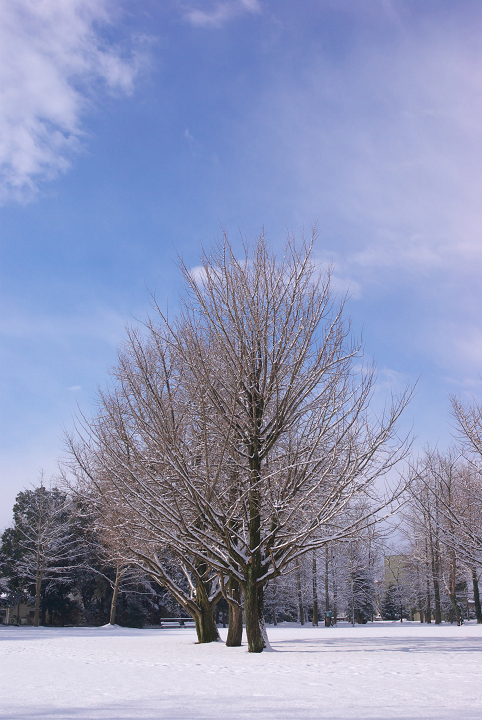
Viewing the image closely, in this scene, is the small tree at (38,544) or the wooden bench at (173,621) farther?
the wooden bench at (173,621)

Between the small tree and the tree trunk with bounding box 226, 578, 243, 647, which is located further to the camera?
the small tree

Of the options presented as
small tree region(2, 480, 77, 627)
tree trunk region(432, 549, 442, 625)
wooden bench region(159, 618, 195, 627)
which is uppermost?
small tree region(2, 480, 77, 627)

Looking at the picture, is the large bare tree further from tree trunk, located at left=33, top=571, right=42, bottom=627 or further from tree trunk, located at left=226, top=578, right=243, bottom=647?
tree trunk, located at left=33, top=571, right=42, bottom=627

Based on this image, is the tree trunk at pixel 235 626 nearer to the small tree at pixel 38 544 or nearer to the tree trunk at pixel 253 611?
the tree trunk at pixel 253 611

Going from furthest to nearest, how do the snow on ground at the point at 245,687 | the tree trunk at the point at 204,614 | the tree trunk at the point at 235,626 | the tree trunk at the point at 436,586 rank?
the tree trunk at the point at 436,586 < the tree trunk at the point at 204,614 < the tree trunk at the point at 235,626 < the snow on ground at the point at 245,687

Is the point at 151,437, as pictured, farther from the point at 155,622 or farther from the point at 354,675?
the point at 155,622

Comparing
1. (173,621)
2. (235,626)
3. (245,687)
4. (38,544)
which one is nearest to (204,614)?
(235,626)

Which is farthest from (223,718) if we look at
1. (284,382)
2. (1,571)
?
(1,571)

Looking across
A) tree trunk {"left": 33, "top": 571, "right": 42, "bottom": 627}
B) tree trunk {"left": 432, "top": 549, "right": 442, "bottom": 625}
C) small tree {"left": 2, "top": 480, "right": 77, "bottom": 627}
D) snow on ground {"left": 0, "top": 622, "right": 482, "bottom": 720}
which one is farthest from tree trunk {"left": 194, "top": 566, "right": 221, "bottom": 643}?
tree trunk {"left": 432, "top": 549, "right": 442, "bottom": 625}

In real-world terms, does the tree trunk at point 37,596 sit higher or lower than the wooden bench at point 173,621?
higher

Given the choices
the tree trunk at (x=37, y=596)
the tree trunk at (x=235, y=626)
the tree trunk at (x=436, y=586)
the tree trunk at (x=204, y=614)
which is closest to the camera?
the tree trunk at (x=235, y=626)

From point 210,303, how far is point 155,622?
30.0m

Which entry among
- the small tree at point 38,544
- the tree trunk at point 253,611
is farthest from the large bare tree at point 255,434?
the small tree at point 38,544

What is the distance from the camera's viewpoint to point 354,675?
316 inches
